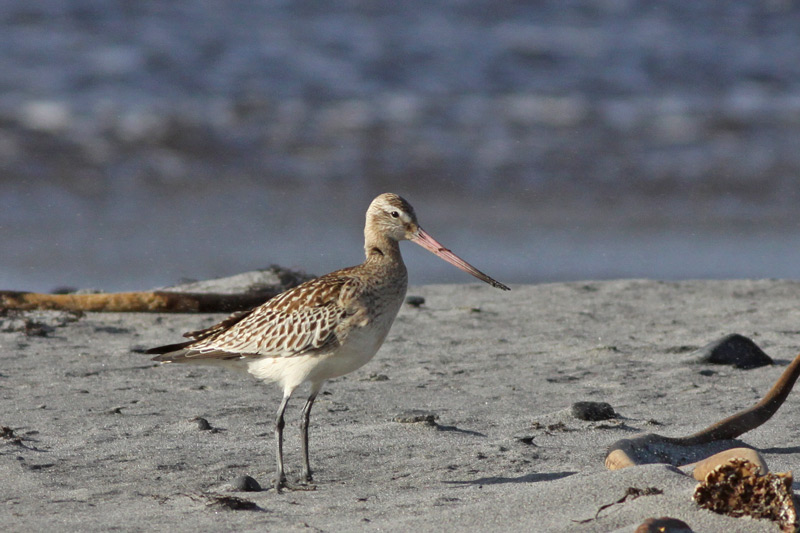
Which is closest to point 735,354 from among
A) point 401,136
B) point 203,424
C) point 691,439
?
point 691,439

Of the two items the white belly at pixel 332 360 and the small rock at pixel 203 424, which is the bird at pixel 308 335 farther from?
the small rock at pixel 203 424

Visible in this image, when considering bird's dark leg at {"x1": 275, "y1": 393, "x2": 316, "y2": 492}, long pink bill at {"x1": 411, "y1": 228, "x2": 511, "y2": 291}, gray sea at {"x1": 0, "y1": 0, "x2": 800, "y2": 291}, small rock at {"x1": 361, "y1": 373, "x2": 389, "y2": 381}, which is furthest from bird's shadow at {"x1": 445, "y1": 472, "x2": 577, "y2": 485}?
gray sea at {"x1": 0, "y1": 0, "x2": 800, "y2": 291}

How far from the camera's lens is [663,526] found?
138 inches

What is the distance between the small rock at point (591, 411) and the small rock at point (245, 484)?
1.79m

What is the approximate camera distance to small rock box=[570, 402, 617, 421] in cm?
559

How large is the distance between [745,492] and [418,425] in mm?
2148

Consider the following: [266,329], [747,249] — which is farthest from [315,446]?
[747,249]

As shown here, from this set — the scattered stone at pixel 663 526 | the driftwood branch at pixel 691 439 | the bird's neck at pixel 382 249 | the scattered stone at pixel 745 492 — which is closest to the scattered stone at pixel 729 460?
the scattered stone at pixel 745 492

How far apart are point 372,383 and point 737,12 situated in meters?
16.1

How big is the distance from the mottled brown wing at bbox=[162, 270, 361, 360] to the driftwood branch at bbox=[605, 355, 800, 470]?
1467 millimetres

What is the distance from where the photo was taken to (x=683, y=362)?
6781 mm

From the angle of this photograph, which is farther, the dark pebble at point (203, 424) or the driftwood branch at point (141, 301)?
the driftwood branch at point (141, 301)

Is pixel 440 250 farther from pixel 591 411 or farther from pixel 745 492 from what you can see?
pixel 745 492

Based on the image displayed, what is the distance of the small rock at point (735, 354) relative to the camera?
6.63m
